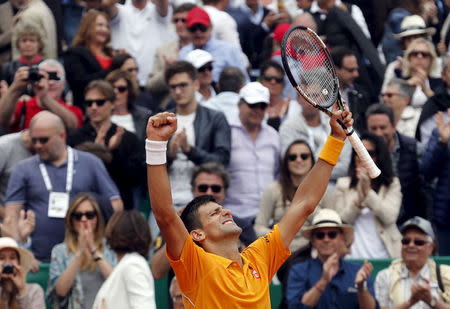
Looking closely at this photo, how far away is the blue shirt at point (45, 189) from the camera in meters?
11.0

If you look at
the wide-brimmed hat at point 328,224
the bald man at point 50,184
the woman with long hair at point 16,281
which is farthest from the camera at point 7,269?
the wide-brimmed hat at point 328,224

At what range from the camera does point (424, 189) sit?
12328 mm

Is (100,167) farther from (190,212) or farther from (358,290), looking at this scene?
(190,212)

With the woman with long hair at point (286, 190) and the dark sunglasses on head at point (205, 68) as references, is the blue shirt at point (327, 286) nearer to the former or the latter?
the woman with long hair at point (286, 190)

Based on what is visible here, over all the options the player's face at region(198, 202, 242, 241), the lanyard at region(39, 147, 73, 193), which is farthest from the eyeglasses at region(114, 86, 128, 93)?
the player's face at region(198, 202, 242, 241)

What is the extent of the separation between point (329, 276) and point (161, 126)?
3.52 metres

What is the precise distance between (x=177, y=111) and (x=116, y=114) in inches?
29.6

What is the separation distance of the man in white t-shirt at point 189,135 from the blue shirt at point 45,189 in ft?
2.52

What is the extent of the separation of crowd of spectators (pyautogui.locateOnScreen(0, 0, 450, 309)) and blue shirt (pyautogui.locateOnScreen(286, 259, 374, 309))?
0.5 inches

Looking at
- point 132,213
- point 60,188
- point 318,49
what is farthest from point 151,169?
point 60,188

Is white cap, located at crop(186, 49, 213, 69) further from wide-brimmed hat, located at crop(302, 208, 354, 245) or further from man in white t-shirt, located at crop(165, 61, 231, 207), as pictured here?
wide-brimmed hat, located at crop(302, 208, 354, 245)

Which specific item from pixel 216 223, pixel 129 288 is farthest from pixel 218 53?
pixel 216 223

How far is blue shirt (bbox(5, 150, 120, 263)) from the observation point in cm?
1104

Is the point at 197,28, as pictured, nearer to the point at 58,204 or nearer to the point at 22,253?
the point at 58,204
